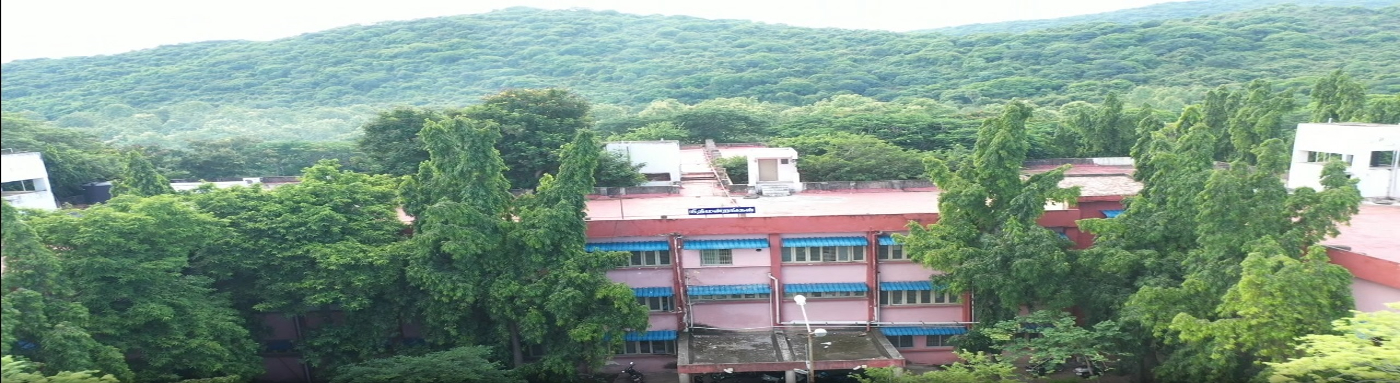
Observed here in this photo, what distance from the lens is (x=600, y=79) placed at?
240 feet

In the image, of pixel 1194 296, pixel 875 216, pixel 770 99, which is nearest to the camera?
pixel 1194 296

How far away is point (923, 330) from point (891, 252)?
1.53 metres

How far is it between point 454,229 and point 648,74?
61.6 metres

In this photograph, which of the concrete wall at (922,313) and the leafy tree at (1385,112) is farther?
the leafy tree at (1385,112)

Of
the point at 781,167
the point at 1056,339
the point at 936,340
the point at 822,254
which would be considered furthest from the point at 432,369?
the point at 781,167

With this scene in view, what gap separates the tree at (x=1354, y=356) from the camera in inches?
244

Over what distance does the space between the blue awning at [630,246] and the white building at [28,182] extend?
12.1 m

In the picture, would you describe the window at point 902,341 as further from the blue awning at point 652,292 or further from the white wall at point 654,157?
the white wall at point 654,157

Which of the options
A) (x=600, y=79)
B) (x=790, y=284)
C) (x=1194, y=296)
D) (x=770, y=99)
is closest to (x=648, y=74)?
(x=600, y=79)

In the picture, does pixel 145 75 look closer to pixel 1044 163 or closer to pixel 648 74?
pixel 648 74

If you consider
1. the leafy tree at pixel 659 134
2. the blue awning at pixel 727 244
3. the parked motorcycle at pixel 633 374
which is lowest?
the parked motorcycle at pixel 633 374

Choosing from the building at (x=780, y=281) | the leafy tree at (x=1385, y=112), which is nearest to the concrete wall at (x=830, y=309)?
the building at (x=780, y=281)

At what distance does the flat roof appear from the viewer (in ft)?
38.0

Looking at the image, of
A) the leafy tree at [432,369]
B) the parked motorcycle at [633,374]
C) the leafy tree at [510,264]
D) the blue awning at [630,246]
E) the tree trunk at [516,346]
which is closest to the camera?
the leafy tree at [432,369]
